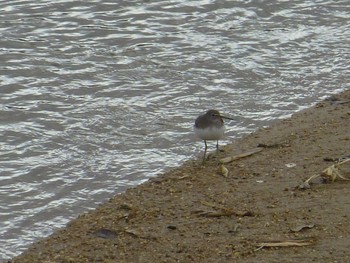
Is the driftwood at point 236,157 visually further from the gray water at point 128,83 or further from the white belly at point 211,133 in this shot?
the gray water at point 128,83

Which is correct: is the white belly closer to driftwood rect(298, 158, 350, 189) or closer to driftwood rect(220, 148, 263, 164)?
driftwood rect(220, 148, 263, 164)

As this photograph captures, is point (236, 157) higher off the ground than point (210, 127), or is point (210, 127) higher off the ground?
point (210, 127)

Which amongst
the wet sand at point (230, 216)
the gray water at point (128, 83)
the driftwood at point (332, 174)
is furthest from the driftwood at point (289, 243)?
the gray water at point (128, 83)

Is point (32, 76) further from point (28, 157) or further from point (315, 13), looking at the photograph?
point (315, 13)

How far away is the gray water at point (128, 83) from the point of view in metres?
8.50

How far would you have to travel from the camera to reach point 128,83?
35.2 ft

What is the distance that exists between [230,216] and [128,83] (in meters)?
3.92

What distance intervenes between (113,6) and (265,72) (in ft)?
9.38

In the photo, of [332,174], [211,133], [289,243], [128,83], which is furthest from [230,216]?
[128,83]

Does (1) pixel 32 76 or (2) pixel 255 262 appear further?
(1) pixel 32 76

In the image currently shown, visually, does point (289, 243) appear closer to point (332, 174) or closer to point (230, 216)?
point (230, 216)

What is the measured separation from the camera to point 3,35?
11969mm

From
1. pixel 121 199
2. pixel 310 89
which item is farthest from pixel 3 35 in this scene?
pixel 121 199

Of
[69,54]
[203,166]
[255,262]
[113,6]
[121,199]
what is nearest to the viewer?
[255,262]
